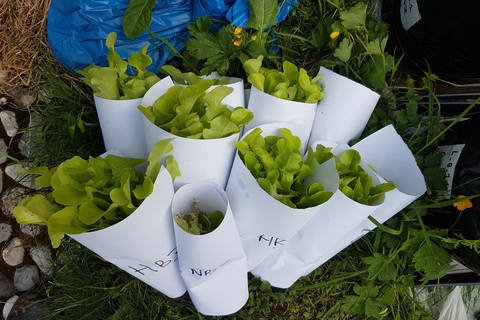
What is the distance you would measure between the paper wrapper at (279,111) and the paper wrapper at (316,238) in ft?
0.26

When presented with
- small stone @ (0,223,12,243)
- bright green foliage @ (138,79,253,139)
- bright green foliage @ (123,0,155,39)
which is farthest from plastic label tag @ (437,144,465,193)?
small stone @ (0,223,12,243)

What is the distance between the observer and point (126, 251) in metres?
0.72

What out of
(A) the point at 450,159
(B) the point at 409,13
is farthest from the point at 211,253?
(B) the point at 409,13

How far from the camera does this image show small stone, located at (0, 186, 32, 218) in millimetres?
1242

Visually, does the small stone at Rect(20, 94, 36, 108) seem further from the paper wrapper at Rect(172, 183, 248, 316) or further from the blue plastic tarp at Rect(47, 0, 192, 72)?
the paper wrapper at Rect(172, 183, 248, 316)

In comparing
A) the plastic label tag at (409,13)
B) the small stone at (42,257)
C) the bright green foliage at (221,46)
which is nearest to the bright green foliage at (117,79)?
the bright green foliage at (221,46)

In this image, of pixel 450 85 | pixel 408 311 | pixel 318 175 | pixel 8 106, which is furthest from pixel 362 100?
pixel 8 106

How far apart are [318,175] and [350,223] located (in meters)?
0.10

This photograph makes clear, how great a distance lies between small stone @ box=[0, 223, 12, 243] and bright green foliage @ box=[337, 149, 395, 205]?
0.99 metres

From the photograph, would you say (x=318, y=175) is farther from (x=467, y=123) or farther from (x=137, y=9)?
(x=137, y=9)

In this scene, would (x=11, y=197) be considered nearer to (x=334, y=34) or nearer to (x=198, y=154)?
Result: (x=198, y=154)

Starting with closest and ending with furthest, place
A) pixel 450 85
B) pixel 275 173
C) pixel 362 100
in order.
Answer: pixel 275 173 → pixel 362 100 → pixel 450 85

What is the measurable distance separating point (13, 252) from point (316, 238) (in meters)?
0.91

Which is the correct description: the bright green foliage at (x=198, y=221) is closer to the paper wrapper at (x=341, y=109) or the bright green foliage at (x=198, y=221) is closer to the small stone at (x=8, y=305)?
the paper wrapper at (x=341, y=109)
